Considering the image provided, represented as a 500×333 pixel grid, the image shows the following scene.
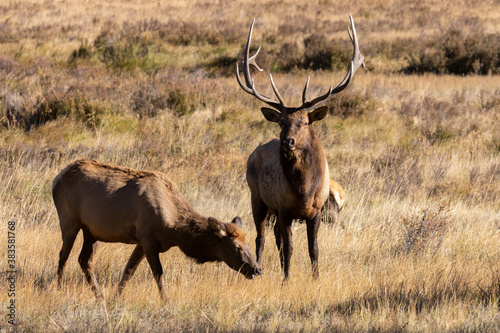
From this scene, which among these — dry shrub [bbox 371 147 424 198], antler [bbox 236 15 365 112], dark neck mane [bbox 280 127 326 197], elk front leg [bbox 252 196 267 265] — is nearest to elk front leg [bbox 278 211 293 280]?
dark neck mane [bbox 280 127 326 197]

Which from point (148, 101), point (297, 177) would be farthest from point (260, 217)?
point (148, 101)

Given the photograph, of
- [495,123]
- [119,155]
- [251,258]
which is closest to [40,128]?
[119,155]

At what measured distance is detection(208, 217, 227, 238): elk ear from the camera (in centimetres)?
569

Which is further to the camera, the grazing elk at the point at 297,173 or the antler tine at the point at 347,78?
the antler tine at the point at 347,78

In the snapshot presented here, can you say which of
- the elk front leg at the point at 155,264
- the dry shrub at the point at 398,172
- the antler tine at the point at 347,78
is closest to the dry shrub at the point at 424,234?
the antler tine at the point at 347,78

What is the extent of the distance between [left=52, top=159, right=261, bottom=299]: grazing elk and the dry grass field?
0.29 meters

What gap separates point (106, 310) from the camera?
16.8 ft

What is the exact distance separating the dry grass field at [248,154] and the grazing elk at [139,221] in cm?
29

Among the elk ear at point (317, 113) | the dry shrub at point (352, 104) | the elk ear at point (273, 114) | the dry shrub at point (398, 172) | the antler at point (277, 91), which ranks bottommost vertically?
the dry shrub at point (398, 172)

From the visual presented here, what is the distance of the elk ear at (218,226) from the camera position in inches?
224

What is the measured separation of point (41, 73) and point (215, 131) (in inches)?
225

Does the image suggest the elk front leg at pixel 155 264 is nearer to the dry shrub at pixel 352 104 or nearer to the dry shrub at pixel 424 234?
the dry shrub at pixel 424 234

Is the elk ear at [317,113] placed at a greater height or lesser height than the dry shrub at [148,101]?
greater

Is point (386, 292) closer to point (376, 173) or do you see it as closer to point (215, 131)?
point (376, 173)
